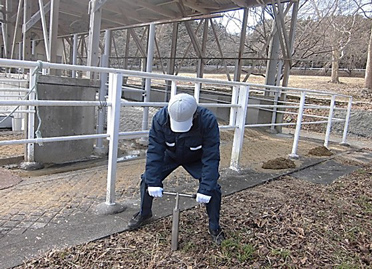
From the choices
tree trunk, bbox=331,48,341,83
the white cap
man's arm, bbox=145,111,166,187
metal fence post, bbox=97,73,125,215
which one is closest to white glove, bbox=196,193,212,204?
man's arm, bbox=145,111,166,187

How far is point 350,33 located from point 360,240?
17.4 metres

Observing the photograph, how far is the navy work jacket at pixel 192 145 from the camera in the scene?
1.99 meters

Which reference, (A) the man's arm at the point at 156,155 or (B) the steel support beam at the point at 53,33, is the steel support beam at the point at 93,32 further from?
(A) the man's arm at the point at 156,155

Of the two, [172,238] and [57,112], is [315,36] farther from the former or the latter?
[172,238]

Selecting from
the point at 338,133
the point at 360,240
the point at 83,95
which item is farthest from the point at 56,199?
the point at 338,133

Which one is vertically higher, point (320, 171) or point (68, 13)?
point (68, 13)

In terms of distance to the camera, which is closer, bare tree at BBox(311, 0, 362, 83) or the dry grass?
the dry grass

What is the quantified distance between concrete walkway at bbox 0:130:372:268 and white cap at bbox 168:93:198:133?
2.76 feet

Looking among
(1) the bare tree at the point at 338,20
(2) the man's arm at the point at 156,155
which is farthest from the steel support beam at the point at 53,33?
(1) the bare tree at the point at 338,20

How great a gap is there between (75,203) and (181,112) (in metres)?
1.31

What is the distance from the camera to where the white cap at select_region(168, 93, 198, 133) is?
1823 millimetres

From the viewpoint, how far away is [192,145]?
203 centimetres

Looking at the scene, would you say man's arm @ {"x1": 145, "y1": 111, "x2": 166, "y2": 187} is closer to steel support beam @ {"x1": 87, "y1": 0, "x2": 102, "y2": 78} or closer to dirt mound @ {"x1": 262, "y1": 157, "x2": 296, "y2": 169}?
dirt mound @ {"x1": 262, "y1": 157, "x2": 296, "y2": 169}

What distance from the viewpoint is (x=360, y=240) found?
7.51 feet
